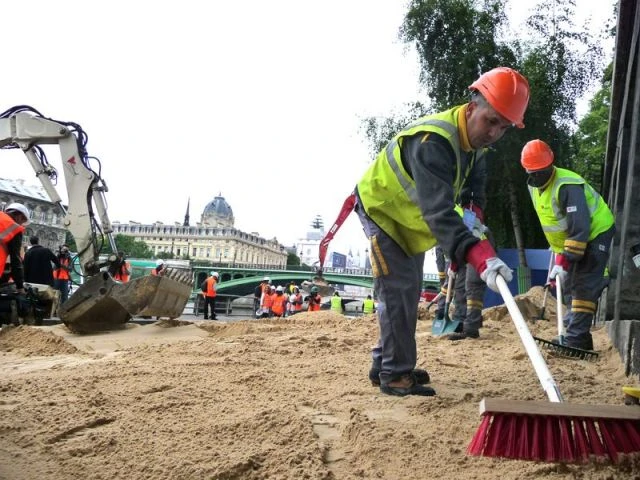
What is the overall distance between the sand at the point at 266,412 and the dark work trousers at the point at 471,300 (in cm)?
53

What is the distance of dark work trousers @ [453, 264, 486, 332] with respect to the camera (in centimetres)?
588

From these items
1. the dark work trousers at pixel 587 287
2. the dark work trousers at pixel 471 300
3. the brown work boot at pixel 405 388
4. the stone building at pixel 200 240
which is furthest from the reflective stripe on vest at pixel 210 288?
the stone building at pixel 200 240

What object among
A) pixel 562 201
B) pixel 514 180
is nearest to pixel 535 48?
pixel 514 180

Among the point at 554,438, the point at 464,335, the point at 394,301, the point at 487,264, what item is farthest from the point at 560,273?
the point at 554,438

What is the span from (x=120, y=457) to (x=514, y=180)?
62.2ft

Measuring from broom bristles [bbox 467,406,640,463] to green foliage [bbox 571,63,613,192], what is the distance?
20.7m

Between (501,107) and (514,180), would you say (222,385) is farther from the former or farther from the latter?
(514,180)

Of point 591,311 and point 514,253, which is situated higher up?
point 514,253

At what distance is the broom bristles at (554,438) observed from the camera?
1.94 meters

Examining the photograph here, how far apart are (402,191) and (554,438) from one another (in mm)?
1855

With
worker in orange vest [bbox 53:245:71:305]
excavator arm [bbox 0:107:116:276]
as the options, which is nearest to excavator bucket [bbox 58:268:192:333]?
excavator arm [bbox 0:107:116:276]

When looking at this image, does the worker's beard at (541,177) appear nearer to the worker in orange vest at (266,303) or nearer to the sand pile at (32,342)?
the sand pile at (32,342)

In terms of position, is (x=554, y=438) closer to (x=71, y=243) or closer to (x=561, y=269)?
(x=561, y=269)

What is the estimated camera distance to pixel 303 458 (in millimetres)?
2346
